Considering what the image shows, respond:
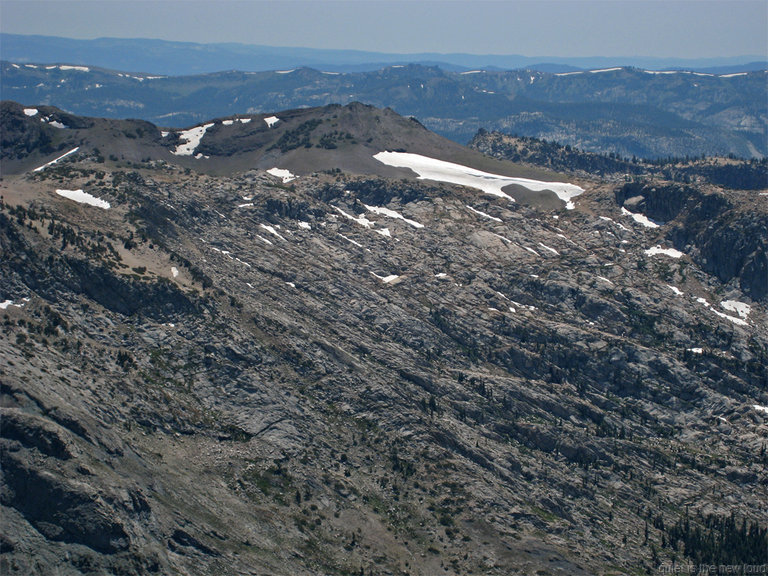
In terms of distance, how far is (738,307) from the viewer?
18175 centimetres

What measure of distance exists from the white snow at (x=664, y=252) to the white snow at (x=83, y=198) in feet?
415

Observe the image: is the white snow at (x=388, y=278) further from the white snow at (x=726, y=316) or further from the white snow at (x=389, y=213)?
the white snow at (x=726, y=316)

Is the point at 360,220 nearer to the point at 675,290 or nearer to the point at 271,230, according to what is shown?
the point at 271,230

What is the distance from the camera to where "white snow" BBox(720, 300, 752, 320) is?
17938 centimetres

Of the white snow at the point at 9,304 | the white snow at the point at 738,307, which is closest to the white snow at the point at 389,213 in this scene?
the white snow at the point at 738,307

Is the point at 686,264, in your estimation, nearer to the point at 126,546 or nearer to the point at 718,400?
the point at 718,400

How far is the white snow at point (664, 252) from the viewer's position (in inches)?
7712

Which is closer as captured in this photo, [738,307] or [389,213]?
[738,307]

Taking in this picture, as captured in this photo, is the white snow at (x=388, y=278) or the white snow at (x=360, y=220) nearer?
the white snow at (x=388, y=278)

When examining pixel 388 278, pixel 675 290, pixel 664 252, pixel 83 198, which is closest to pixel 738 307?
pixel 675 290

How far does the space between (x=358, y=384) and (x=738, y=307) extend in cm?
10159

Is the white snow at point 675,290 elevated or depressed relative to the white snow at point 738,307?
elevated

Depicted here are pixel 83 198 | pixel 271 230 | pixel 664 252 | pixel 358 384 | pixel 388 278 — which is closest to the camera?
pixel 358 384

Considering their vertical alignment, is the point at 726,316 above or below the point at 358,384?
above
